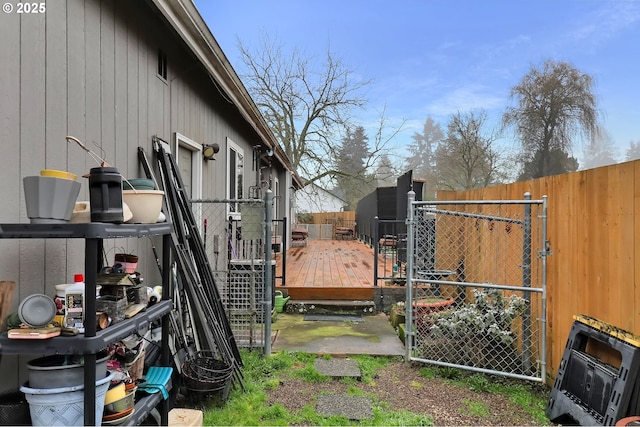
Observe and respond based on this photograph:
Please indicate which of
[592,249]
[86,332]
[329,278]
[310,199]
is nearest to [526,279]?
[592,249]

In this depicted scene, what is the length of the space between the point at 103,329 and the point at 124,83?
1.97 meters

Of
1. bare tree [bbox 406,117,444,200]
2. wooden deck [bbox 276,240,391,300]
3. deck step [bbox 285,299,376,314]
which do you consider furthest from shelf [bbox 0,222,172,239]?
bare tree [bbox 406,117,444,200]

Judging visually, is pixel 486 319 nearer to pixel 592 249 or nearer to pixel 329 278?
pixel 592 249

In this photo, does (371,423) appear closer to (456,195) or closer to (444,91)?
(456,195)

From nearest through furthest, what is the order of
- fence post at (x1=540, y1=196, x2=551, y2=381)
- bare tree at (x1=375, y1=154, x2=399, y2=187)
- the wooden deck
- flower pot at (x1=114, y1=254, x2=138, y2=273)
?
flower pot at (x1=114, y1=254, x2=138, y2=273) < fence post at (x1=540, y1=196, x2=551, y2=381) < the wooden deck < bare tree at (x1=375, y1=154, x2=399, y2=187)

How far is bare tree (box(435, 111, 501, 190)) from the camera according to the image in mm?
20672

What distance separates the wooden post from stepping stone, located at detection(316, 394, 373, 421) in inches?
76.4

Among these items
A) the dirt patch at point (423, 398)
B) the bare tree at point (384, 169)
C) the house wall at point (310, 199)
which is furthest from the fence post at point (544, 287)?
the house wall at point (310, 199)

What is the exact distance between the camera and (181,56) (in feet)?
12.7

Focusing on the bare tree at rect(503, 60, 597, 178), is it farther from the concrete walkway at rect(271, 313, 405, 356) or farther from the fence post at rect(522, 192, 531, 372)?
the fence post at rect(522, 192, 531, 372)

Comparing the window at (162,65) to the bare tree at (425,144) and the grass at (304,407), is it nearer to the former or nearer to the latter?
the grass at (304,407)

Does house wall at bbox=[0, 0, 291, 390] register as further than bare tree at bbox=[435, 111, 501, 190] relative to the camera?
No

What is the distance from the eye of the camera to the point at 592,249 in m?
2.55

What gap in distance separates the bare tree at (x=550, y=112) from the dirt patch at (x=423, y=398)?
→ 64.8 ft
